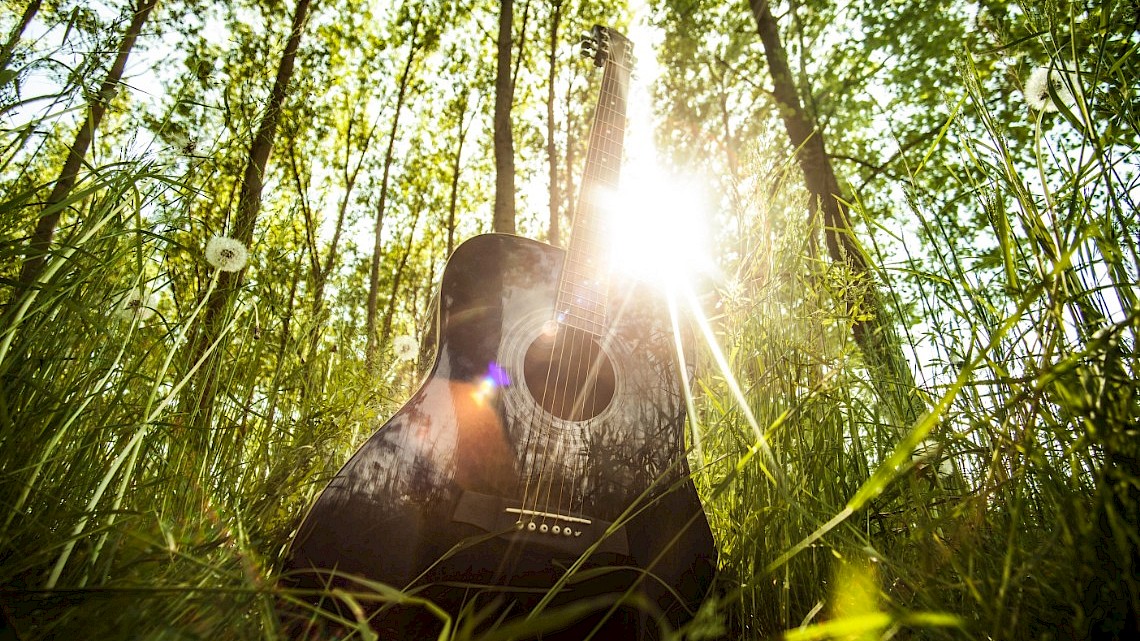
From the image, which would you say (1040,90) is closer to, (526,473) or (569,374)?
(569,374)

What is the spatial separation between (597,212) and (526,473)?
1.14 meters

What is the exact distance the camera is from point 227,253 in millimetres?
1781

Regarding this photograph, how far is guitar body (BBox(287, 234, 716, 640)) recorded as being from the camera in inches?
50.2

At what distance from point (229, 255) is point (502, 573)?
4.47 feet

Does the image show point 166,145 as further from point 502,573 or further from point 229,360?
point 502,573

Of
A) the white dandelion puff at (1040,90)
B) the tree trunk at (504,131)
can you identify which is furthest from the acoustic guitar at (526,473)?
the tree trunk at (504,131)

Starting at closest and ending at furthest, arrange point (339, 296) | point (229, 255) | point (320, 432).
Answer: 1. point (229, 255)
2. point (320, 432)
3. point (339, 296)

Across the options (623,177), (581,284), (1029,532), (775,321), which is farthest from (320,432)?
(1029,532)

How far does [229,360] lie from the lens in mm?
1659

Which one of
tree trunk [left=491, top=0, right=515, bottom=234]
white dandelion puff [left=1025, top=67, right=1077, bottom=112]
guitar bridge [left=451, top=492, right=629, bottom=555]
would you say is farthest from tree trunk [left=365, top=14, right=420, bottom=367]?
white dandelion puff [left=1025, top=67, right=1077, bottom=112]

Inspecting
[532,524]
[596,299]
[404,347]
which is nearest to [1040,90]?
[596,299]

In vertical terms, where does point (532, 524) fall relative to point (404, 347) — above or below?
below

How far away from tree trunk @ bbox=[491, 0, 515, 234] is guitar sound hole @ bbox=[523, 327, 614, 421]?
16.0 feet

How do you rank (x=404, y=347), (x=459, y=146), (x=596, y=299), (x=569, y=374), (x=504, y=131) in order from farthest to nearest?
(x=459, y=146) → (x=504, y=131) → (x=404, y=347) → (x=596, y=299) → (x=569, y=374)
